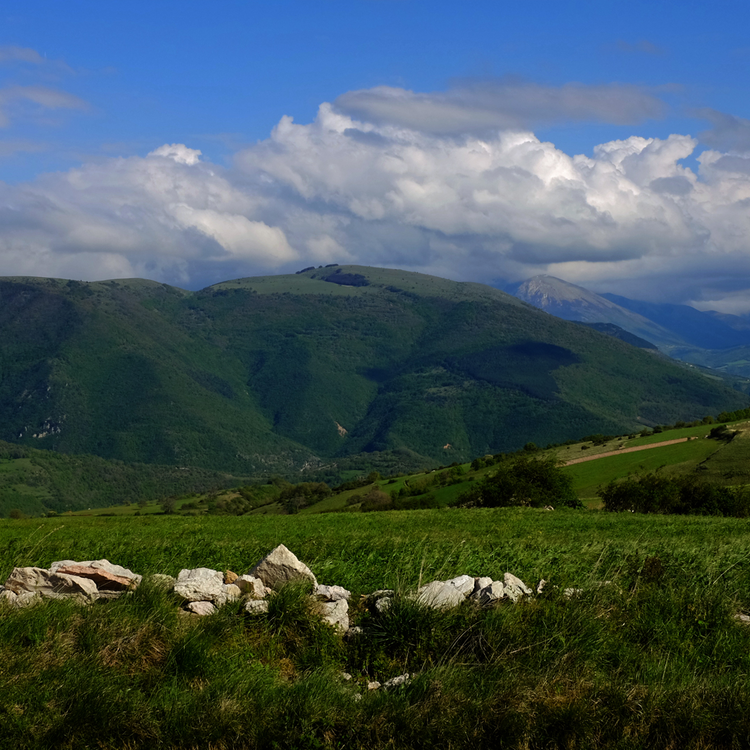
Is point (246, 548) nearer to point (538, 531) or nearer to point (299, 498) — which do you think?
point (538, 531)

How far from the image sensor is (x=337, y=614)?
10523 millimetres

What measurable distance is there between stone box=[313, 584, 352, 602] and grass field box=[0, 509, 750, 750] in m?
0.21

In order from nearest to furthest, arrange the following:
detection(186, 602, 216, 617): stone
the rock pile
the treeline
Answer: detection(186, 602, 216, 617): stone
the rock pile
the treeline

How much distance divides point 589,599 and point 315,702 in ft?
16.5

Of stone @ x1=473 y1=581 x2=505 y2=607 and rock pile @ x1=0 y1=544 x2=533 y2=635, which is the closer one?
rock pile @ x1=0 y1=544 x2=533 y2=635

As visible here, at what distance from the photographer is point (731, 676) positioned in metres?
9.41

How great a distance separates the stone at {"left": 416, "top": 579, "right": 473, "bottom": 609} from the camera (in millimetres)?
10529

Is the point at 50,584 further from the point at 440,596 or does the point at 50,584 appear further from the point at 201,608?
the point at 440,596

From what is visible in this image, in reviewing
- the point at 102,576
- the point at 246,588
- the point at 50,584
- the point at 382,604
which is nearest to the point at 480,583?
the point at 382,604

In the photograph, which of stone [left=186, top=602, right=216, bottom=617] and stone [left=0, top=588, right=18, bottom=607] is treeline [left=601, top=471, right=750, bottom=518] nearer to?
stone [left=186, top=602, right=216, bottom=617]

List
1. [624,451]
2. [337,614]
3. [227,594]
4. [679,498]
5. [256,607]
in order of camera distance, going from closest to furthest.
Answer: [256,607] < [337,614] < [227,594] < [679,498] < [624,451]

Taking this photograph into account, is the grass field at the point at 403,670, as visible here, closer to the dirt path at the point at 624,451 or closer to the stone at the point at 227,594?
the stone at the point at 227,594

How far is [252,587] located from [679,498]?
41391 millimetres

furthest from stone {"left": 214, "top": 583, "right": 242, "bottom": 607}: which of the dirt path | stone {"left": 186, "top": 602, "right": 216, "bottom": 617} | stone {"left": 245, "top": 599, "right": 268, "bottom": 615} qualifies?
the dirt path
